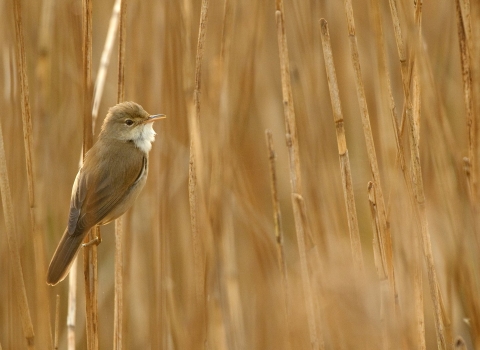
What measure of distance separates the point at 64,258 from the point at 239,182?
0.73 metres

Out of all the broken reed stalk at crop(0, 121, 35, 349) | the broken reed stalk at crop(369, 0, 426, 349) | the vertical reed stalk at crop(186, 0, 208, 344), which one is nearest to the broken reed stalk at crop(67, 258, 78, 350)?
the broken reed stalk at crop(0, 121, 35, 349)

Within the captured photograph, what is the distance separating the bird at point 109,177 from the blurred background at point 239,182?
8cm

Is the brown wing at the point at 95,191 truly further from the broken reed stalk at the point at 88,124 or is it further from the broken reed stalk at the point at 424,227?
the broken reed stalk at the point at 424,227

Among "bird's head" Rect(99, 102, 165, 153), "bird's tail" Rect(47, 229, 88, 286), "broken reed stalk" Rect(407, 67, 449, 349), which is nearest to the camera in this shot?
"broken reed stalk" Rect(407, 67, 449, 349)

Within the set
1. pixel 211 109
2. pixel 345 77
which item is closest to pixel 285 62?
pixel 211 109

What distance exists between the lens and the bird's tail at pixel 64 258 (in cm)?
232

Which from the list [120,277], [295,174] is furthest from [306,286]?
[120,277]

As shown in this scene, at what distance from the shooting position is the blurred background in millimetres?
2064

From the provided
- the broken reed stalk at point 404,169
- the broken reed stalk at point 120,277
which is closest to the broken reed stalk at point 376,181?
the broken reed stalk at point 404,169

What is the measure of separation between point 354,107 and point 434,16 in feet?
2.29

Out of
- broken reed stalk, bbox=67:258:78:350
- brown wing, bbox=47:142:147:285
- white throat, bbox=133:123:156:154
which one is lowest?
broken reed stalk, bbox=67:258:78:350

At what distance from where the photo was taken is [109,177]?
2771 mm

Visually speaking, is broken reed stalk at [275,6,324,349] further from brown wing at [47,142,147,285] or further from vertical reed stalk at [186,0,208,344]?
brown wing at [47,142,147,285]

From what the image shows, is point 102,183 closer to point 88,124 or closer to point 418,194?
point 88,124
